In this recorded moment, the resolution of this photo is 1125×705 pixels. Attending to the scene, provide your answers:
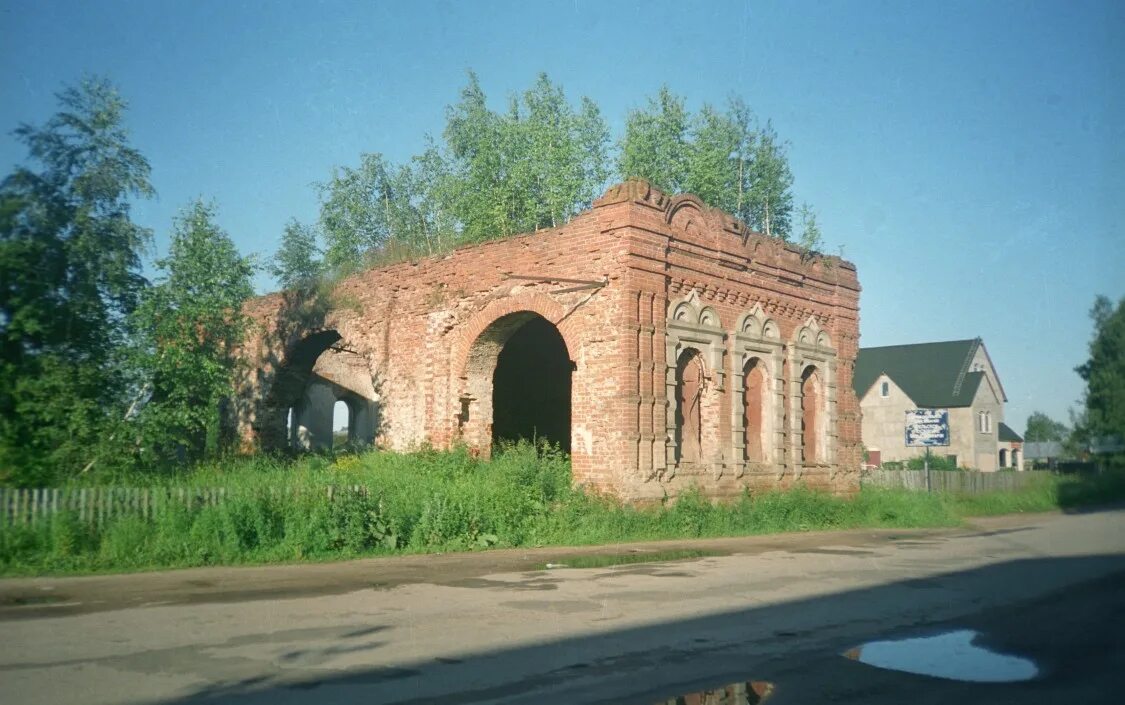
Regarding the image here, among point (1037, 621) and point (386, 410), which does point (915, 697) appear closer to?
point (1037, 621)

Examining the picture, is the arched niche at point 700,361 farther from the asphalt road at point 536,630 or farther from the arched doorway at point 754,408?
the asphalt road at point 536,630

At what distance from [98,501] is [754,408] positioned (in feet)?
49.1

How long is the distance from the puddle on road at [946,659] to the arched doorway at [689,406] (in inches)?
453

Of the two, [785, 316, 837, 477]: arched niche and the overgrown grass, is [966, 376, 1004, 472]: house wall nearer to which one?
[785, 316, 837, 477]: arched niche

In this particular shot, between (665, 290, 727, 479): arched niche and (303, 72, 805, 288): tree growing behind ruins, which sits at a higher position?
(303, 72, 805, 288): tree growing behind ruins

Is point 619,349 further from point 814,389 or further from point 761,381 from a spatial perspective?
point 814,389

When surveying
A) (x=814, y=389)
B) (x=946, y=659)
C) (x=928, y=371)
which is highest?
(x=928, y=371)

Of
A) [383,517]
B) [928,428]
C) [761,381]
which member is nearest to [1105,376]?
[928,428]

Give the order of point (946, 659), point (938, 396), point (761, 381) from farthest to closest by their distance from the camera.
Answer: point (938, 396)
point (761, 381)
point (946, 659)

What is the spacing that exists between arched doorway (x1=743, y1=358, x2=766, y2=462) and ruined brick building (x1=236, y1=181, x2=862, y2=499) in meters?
0.04

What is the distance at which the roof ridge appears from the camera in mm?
55231

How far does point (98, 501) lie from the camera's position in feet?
41.9

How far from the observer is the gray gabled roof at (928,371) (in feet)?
180

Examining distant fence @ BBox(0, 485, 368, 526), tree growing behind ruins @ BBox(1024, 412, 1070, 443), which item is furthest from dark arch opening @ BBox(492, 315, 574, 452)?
tree growing behind ruins @ BBox(1024, 412, 1070, 443)
